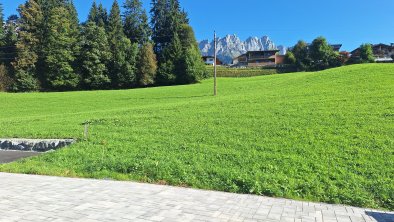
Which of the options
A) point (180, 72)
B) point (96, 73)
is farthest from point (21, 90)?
point (180, 72)

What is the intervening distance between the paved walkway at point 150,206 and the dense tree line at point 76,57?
47374mm

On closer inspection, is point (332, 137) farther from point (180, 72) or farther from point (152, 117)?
point (180, 72)

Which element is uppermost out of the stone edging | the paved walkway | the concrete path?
the paved walkway

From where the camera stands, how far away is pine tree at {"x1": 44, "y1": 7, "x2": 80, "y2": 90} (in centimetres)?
5100

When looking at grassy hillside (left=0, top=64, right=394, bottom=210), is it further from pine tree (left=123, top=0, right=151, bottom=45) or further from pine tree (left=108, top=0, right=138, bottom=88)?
pine tree (left=123, top=0, right=151, bottom=45)

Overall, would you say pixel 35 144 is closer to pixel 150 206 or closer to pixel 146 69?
pixel 150 206

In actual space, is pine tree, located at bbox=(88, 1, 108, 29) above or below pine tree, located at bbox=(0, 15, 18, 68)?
above

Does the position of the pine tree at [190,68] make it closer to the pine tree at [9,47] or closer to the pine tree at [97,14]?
the pine tree at [97,14]

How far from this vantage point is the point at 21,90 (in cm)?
4997

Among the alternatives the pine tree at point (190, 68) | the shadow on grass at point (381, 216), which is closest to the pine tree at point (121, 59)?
the pine tree at point (190, 68)

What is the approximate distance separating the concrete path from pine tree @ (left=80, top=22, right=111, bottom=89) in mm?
40989

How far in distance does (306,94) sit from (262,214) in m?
15.7

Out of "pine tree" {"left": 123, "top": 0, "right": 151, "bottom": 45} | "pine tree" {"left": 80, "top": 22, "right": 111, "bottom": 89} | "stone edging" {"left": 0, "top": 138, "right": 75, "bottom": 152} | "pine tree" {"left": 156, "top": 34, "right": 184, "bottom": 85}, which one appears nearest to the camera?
"stone edging" {"left": 0, "top": 138, "right": 75, "bottom": 152}

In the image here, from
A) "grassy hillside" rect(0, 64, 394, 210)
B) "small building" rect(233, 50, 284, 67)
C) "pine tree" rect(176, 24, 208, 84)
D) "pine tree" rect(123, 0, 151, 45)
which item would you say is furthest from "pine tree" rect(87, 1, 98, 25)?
"grassy hillside" rect(0, 64, 394, 210)
